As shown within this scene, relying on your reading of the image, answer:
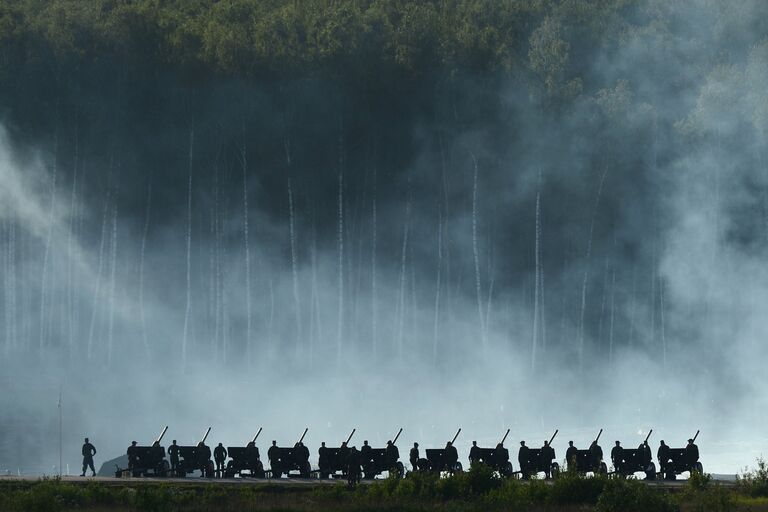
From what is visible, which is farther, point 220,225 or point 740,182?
point 220,225

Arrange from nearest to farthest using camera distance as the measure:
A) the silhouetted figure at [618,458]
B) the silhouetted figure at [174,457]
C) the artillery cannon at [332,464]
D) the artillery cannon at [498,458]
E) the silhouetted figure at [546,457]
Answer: the silhouetted figure at [618,458], the artillery cannon at [498,458], the silhouetted figure at [546,457], the artillery cannon at [332,464], the silhouetted figure at [174,457]

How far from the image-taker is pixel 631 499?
25.9 meters

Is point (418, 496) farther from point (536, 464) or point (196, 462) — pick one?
point (196, 462)

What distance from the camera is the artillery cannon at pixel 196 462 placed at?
36094 mm

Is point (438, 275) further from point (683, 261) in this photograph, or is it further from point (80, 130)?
point (80, 130)

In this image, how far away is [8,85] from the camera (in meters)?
61.7

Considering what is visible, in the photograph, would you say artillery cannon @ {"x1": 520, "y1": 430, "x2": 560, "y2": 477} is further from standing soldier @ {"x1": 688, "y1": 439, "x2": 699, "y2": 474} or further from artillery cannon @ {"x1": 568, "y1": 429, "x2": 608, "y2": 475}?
standing soldier @ {"x1": 688, "y1": 439, "x2": 699, "y2": 474}

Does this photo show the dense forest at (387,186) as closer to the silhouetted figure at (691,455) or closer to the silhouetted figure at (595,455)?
the silhouetted figure at (691,455)

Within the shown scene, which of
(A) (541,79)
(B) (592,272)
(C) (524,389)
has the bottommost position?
(C) (524,389)

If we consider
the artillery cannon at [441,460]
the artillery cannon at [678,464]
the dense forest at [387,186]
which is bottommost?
the artillery cannon at [678,464]

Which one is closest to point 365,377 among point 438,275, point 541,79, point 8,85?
point 438,275

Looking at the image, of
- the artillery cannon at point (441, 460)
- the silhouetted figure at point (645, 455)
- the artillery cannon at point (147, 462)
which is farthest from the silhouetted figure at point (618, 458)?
the artillery cannon at point (147, 462)

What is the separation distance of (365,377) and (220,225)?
29.3 feet

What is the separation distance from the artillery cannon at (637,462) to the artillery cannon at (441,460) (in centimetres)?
380
